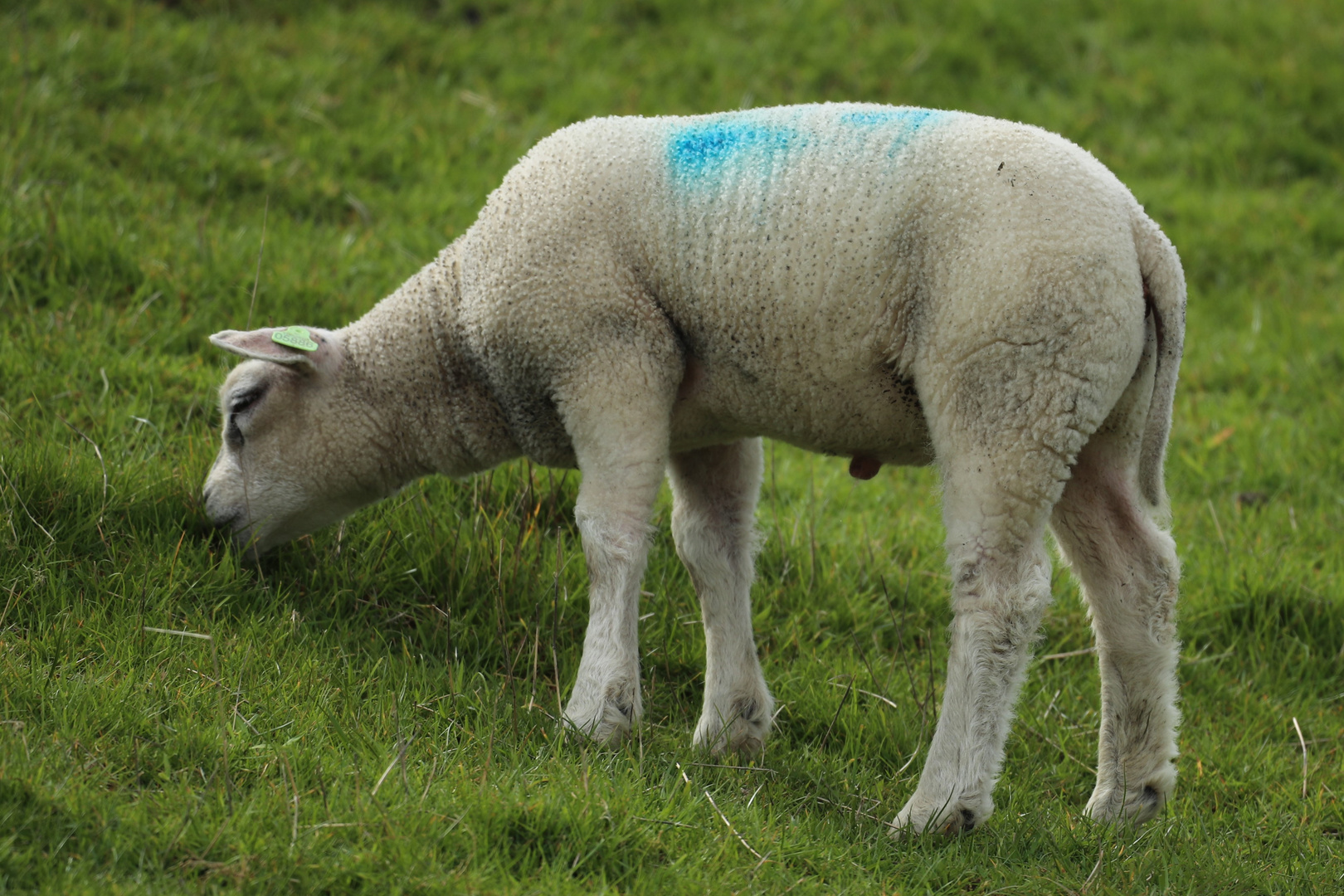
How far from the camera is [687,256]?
3.71 m

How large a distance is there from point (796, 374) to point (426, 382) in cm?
120

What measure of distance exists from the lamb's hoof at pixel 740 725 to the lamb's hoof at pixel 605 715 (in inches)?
16.0

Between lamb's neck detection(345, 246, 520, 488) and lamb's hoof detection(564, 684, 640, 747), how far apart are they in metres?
0.88

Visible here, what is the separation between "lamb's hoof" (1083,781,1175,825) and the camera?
398 cm

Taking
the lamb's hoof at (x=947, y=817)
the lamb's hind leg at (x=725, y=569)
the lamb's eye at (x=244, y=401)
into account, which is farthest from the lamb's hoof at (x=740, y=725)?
the lamb's eye at (x=244, y=401)

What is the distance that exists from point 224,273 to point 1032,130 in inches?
143

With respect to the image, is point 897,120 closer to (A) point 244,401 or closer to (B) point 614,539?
(B) point 614,539

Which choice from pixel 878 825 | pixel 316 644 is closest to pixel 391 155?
pixel 316 644

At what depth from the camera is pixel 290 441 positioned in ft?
14.0

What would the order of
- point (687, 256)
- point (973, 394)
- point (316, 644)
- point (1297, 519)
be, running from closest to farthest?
point (973, 394)
point (687, 256)
point (316, 644)
point (1297, 519)

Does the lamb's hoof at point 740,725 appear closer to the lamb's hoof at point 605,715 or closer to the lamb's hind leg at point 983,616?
the lamb's hoof at point 605,715

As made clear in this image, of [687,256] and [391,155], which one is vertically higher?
[687,256]

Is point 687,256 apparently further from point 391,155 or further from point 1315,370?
point 1315,370

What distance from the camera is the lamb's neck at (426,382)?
4137 millimetres
